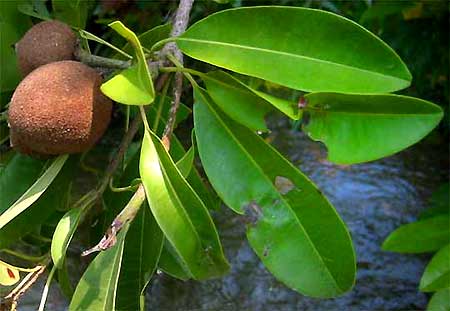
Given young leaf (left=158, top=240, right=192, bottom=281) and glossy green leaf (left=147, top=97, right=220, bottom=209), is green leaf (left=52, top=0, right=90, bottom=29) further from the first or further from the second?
young leaf (left=158, top=240, right=192, bottom=281)

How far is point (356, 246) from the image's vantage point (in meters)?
1.84

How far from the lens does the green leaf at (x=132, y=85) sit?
610 mm

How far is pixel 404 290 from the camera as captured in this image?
5.56 ft

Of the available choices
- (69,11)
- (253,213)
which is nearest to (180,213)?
(253,213)

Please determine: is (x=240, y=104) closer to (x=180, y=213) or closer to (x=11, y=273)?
(x=180, y=213)

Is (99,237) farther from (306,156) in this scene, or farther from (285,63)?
(306,156)

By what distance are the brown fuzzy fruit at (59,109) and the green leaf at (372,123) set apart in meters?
0.20

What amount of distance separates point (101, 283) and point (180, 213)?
0.09 m

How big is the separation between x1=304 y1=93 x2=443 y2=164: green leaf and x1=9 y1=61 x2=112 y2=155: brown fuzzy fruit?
0.65ft

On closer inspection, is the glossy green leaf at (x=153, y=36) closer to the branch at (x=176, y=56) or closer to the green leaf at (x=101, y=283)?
the branch at (x=176, y=56)

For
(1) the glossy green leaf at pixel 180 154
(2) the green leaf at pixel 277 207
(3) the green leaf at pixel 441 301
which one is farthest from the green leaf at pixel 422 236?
(2) the green leaf at pixel 277 207

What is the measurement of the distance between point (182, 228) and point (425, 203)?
5.10 feet

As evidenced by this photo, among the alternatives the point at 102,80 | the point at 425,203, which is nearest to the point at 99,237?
the point at 102,80

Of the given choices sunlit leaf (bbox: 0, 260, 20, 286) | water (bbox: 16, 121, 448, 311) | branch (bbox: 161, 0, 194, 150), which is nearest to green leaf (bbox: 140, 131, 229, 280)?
branch (bbox: 161, 0, 194, 150)
